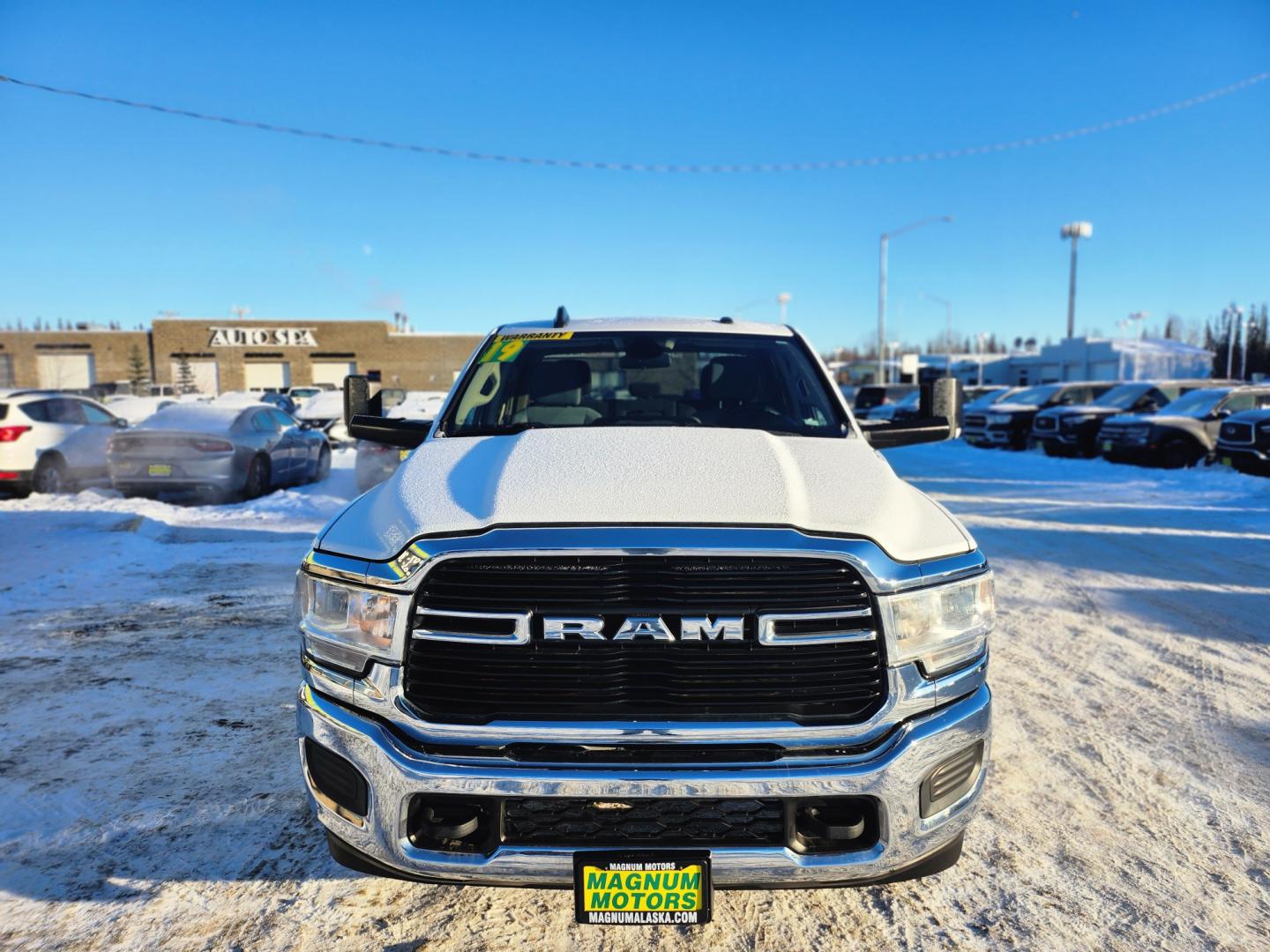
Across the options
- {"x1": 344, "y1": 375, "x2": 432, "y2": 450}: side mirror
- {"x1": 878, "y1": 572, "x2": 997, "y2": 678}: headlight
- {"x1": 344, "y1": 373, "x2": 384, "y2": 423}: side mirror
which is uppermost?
{"x1": 344, "y1": 373, "x2": 384, "y2": 423}: side mirror

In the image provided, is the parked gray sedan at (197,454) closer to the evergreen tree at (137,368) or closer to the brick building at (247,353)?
the brick building at (247,353)

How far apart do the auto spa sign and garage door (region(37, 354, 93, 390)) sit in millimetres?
9824

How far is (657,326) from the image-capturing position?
13.6 ft

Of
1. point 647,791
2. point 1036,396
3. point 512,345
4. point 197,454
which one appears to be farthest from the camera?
point 1036,396

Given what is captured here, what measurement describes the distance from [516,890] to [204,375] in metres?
67.4

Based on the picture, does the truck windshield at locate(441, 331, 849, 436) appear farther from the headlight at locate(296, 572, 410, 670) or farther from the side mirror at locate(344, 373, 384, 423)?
the headlight at locate(296, 572, 410, 670)

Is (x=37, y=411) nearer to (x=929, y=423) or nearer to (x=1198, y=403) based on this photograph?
(x=929, y=423)

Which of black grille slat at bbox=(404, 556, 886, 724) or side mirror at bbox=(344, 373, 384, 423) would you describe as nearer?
black grille slat at bbox=(404, 556, 886, 724)

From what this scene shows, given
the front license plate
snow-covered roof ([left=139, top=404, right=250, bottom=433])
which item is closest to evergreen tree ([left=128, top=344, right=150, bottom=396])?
snow-covered roof ([left=139, top=404, right=250, bottom=433])

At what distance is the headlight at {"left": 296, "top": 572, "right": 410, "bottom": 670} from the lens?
2174mm

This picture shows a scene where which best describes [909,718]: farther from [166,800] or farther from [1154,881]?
[166,800]

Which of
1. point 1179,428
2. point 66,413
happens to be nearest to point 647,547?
point 66,413

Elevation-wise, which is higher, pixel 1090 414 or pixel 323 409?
pixel 323 409

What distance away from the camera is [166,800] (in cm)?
321
